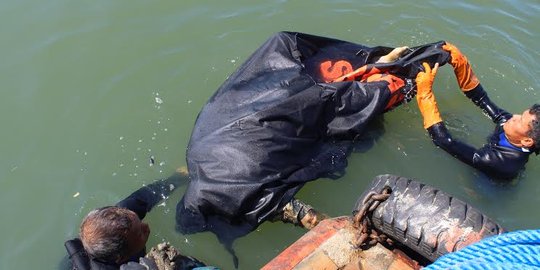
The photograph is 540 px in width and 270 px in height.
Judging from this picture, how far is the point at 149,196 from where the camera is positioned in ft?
13.4

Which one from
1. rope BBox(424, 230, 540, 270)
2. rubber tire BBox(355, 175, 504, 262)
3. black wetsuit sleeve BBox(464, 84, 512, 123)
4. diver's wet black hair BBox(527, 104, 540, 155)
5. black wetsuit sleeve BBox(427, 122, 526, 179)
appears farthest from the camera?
black wetsuit sleeve BBox(464, 84, 512, 123)

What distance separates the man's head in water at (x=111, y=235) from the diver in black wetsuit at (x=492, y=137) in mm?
2603

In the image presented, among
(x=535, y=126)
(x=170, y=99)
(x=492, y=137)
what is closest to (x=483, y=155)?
(x=492, y=137)

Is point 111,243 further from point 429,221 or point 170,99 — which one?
point 170,99

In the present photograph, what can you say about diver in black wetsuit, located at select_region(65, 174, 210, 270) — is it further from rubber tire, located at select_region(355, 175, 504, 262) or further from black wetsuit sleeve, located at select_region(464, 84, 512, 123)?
black wetsuit sleeve, located at select_region(464, 84, 512, 123)

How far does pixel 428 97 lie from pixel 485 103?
2.46ft

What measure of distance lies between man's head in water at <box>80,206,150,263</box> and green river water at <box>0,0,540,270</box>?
3.02 ft

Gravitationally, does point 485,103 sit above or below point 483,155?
above

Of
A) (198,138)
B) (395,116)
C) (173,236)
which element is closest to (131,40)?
(198,138)

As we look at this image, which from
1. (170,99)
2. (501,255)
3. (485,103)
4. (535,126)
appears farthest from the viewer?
(170,99)

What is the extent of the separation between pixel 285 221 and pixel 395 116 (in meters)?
1.60

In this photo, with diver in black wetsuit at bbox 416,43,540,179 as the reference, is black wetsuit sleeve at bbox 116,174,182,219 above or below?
below

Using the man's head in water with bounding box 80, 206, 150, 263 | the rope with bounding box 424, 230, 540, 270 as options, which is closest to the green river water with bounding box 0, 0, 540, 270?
the man's head in water with bounding box 80, 206, 150, 263

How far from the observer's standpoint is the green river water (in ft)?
13.9
